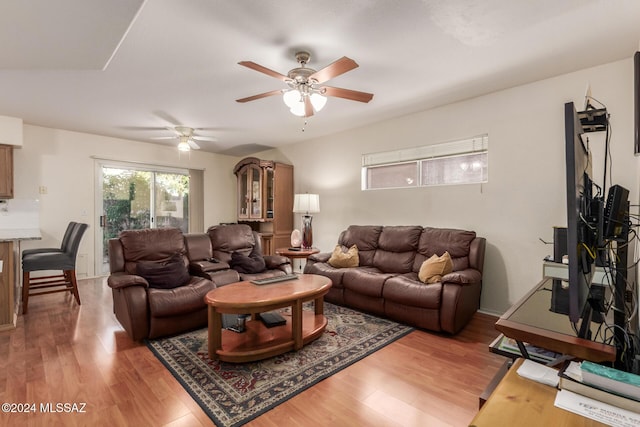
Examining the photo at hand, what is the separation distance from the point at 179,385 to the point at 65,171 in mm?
4555

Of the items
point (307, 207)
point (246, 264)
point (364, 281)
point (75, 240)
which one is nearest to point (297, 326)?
point (364, 281)

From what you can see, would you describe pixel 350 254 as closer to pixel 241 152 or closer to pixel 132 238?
pixel 132 238

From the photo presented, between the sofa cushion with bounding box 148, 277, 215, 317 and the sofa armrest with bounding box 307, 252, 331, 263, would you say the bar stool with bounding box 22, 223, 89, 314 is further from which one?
the sofa armrest with bounding box 307, 252, 331, 263

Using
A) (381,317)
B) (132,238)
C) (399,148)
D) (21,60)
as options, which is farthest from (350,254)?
(21,60)

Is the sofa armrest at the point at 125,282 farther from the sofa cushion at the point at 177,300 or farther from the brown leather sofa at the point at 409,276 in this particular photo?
the brown leather sofa at the point at 409,276

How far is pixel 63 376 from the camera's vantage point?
2.02 meters

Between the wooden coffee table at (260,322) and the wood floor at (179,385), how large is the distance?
415 millimetres

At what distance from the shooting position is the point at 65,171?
15.5 ft

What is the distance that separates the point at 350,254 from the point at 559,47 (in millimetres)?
2771

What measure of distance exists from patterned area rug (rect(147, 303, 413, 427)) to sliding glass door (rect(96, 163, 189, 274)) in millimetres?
3624

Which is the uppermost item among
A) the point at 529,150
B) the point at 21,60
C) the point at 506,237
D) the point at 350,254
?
→ the point at 21,60

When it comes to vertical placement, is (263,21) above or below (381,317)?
above

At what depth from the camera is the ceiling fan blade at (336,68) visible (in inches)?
76.7

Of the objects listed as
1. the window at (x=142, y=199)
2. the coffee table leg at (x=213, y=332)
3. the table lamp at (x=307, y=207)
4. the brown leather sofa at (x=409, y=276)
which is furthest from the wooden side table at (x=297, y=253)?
the window at (x=142, y=199)
